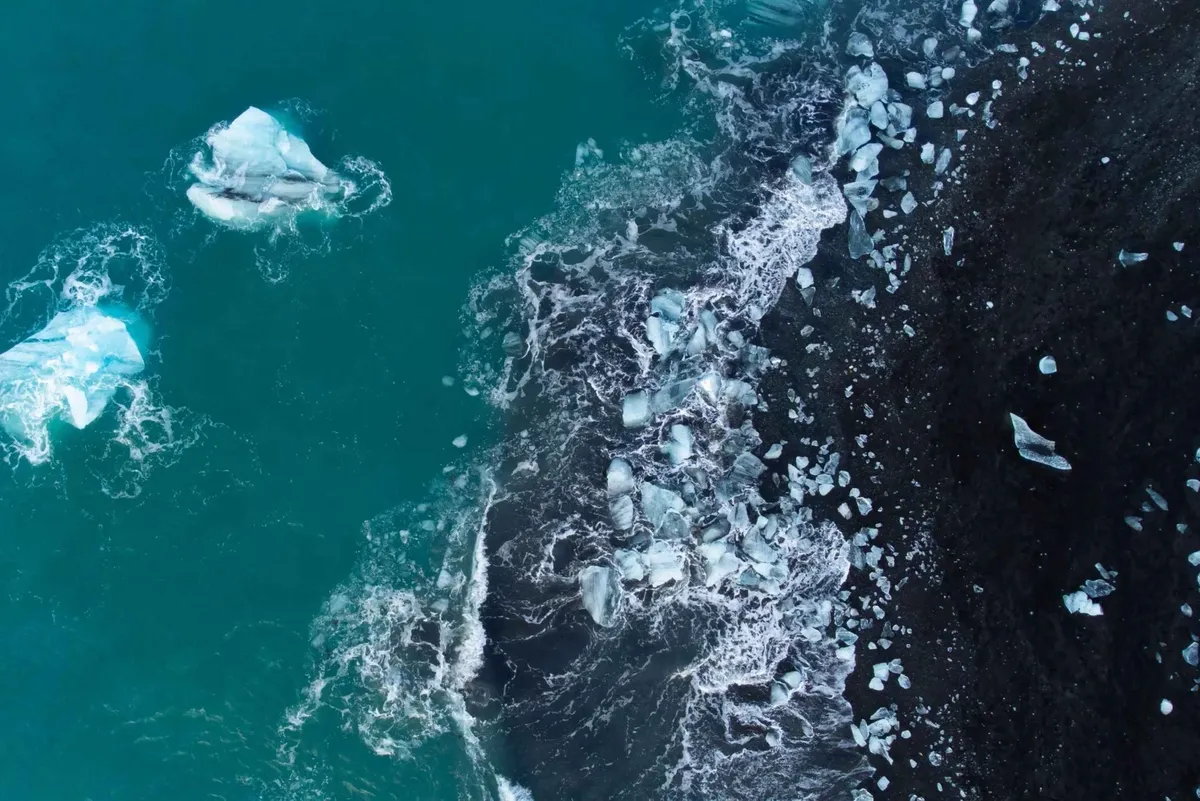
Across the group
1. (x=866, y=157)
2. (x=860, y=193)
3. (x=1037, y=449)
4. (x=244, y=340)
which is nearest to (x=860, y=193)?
(x=860, y=193)

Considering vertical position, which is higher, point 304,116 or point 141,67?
point 141,67

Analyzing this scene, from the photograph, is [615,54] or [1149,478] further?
[615,54]

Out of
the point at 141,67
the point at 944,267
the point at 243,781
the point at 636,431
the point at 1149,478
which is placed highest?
the point at 141,67

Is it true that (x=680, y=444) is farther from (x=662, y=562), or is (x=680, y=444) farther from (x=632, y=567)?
(x=632, y=567)

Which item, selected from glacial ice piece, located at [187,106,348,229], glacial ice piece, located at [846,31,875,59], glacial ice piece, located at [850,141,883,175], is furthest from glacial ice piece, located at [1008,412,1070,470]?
glacial ice piece, located at [187,106,348,229]

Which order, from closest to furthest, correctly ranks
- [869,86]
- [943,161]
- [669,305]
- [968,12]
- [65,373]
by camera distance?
1. [65,373]
2. [669,305]
3. [943,161]
4. [869,86]
5. [968,12]

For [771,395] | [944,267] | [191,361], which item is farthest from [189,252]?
[944,267]

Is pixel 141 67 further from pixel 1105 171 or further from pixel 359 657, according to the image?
pixel 1105 171
